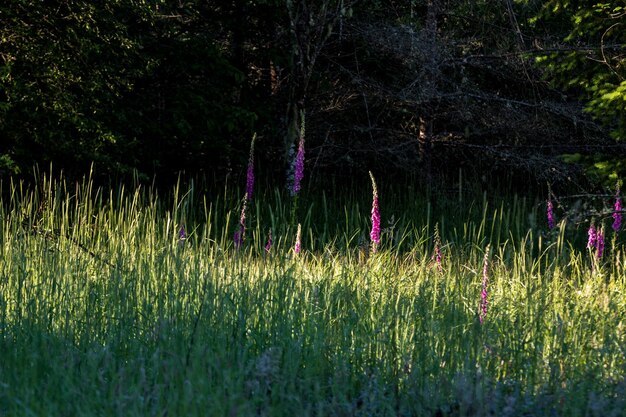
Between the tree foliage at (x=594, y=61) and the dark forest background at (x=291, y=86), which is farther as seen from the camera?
the dark forest background at (x=291, y=86)

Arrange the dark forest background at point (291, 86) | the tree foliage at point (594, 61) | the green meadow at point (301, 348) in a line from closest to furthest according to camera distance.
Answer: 1. the green meadow at point (301, 348)
2. the tree foliage at point (594, 61)
3. the dark forest background at point (291, 86)

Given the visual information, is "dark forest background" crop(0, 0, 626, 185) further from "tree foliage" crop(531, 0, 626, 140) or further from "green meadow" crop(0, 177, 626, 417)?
"green meadow" crop(0, 177, 626, 417)

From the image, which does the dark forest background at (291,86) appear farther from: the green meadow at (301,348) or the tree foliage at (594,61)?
the green meadow at (301,348)

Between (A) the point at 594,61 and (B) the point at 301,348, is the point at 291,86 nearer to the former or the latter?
(A) the point at 594,61

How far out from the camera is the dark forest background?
1009cm

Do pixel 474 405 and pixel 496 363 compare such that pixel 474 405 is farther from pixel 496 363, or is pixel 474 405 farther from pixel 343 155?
pixel 343 155

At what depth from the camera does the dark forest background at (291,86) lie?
10.1 meters

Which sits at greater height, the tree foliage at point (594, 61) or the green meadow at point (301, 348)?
the tree foliage at point (594, 61)

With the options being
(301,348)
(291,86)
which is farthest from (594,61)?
(301,348)

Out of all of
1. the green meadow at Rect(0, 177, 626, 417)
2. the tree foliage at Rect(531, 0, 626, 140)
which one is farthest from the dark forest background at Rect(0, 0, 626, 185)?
the green meadow at Rect(0, 177, 626, 417)

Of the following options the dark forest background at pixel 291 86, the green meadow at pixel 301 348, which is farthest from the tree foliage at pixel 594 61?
the green meadow at pixel 301 348

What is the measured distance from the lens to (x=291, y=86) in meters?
11.6

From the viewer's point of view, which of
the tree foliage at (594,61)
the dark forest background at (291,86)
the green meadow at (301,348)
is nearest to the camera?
the green meadow at (301,348)

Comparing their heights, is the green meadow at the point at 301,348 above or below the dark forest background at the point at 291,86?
below
